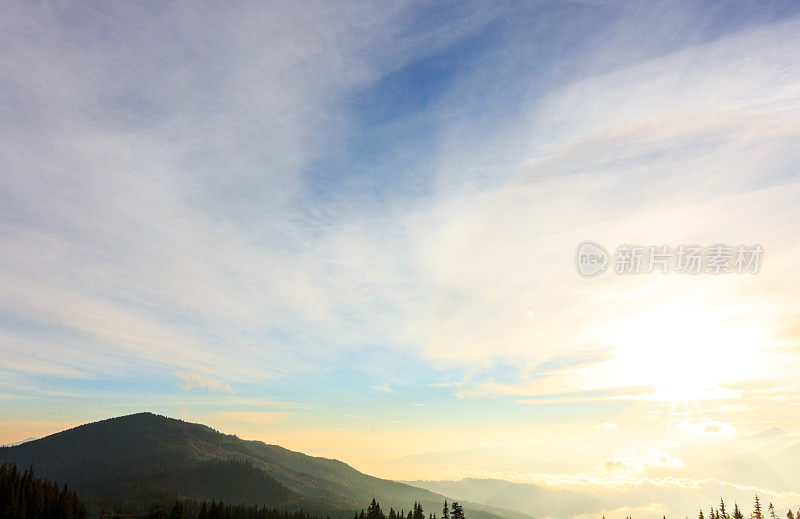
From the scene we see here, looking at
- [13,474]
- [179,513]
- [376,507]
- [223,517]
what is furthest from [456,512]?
[13,474]

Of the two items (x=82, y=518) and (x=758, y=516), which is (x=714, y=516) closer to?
(x=758, y=516)

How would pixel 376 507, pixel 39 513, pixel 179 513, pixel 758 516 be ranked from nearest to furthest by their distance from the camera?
pixel 758 516 → pixel 376 507 → pixel 39 513 → pixel 179 513

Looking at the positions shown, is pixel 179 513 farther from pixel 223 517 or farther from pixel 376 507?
pixel 376 507

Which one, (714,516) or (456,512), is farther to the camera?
(714,516)

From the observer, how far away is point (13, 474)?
183125mm

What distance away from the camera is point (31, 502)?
166625 millimetres

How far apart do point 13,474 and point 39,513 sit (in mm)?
32871

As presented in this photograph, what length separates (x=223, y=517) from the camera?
7224 inches

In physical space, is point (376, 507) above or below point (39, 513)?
above

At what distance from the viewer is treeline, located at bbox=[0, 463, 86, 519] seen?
160500 mm

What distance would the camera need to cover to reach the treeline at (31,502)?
16050cm

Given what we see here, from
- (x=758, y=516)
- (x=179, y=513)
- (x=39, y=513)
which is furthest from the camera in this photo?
(x=179, y=513)

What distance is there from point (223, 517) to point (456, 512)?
433ft

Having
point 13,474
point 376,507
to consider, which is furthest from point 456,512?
point 13,474
